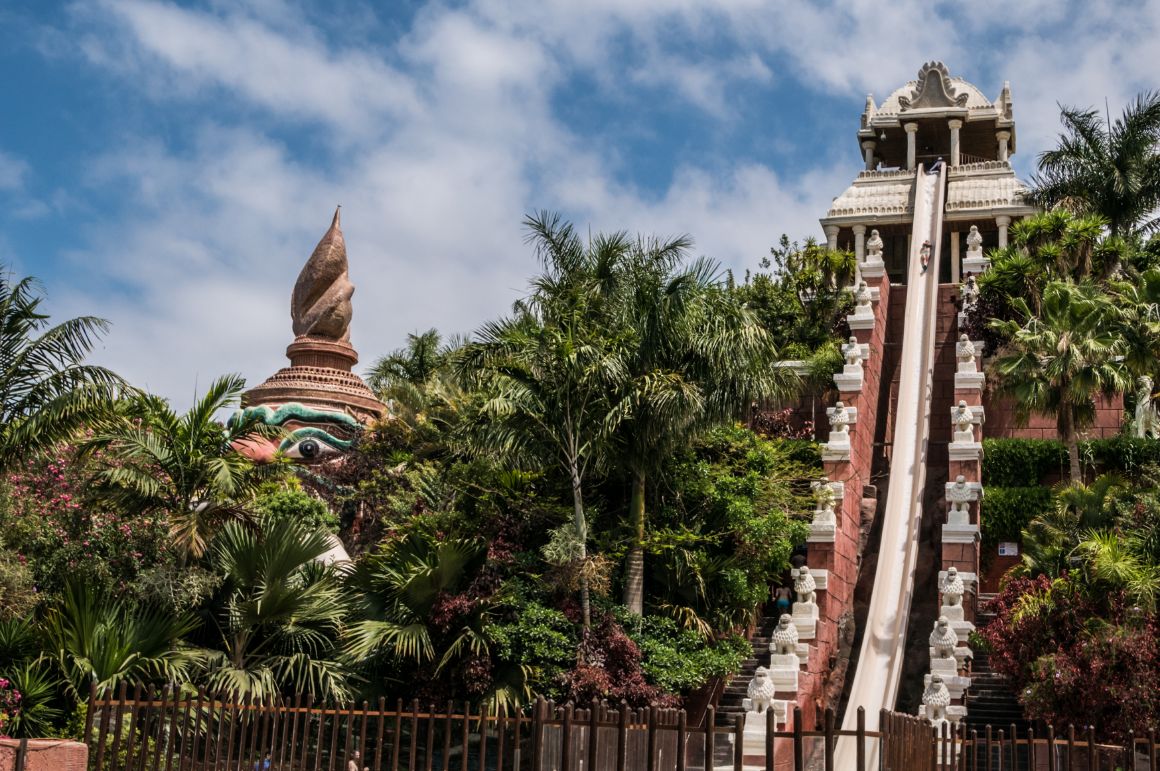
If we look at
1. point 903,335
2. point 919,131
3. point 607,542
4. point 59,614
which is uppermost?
point 919,131

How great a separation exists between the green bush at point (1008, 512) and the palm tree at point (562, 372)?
28.5 ft

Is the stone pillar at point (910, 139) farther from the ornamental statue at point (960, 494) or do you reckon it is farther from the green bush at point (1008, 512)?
the ornamental statue at point (960, 494)

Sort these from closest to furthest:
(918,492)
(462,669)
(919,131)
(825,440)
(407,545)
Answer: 1. (462,669)
2. (407,545)
3. (918,492)
4. (825,440)
5. (919,131)

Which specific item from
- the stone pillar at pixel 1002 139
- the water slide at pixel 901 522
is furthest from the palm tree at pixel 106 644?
the stone pillar at pixel 1002 139

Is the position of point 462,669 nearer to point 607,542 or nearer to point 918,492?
→ point 607,542

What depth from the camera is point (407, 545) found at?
55.7ft

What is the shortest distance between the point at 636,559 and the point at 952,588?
4.53 meters

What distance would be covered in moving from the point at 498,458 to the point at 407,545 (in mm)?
1595

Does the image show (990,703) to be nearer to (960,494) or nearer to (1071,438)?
(960,494)

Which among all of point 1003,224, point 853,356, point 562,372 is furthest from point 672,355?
point 1003,224

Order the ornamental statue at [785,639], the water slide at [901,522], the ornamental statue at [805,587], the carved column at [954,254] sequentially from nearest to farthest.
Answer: the ornamental statue at [785,639]
the water slide at [901,522]
the ornamental statue at [805,587]
the carved column at [954,254]

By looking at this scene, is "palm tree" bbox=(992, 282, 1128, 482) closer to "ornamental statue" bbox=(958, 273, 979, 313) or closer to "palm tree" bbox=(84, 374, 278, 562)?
"ornamental statue" bbox=(958, 273, 979, 313)

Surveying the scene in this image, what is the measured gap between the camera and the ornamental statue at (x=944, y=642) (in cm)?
1708

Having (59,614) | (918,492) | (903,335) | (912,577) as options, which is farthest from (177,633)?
(903,335)
